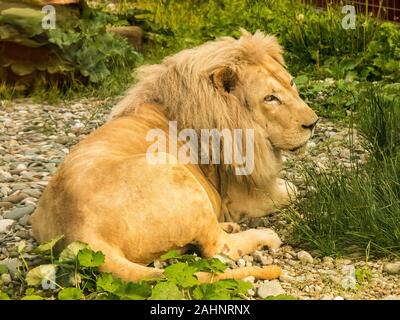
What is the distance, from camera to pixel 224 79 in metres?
4.77

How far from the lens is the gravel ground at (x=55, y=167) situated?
13.6ft

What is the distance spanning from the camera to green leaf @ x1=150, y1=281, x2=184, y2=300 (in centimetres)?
364

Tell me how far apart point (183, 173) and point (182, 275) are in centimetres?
65

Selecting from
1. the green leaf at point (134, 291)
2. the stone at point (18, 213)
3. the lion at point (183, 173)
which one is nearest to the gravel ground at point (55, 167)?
the stone at point (18, 213)

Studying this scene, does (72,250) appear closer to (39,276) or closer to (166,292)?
(39,276)

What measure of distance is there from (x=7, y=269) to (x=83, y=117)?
3.22 metres

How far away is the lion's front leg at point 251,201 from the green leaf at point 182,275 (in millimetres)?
1120

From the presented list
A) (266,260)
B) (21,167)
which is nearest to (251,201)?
(266,260)

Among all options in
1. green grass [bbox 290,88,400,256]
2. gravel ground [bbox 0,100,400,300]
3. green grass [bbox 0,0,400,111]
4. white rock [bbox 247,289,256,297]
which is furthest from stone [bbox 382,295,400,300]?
green grass [bbox 0,0,400,111]

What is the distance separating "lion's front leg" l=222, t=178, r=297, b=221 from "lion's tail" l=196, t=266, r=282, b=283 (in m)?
0.82

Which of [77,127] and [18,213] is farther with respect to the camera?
[77,127]
